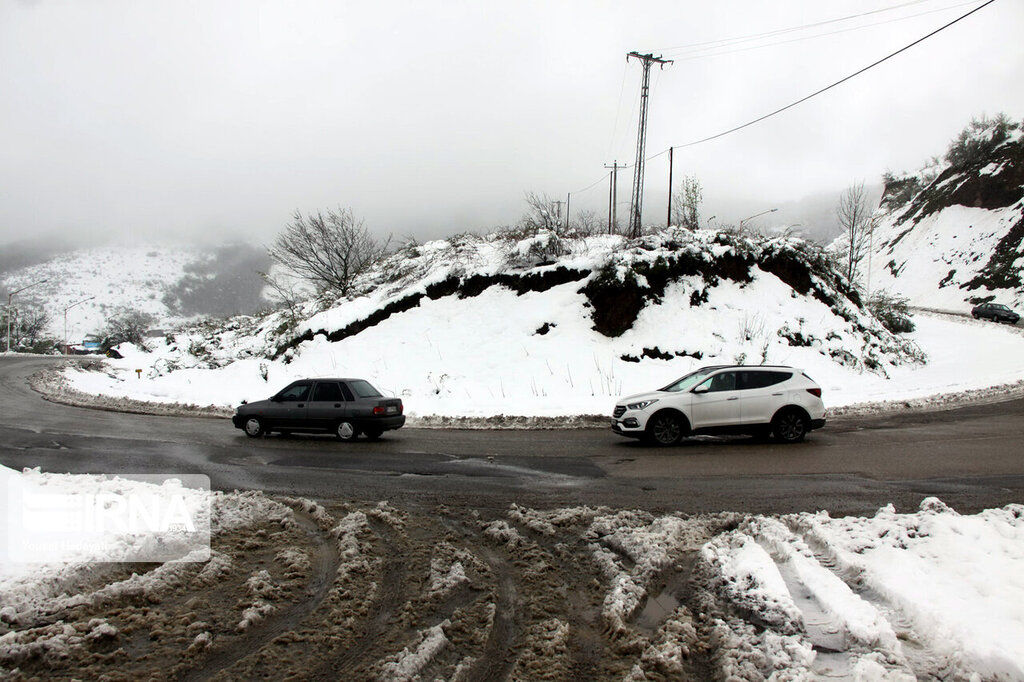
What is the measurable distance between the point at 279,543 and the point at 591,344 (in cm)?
1894

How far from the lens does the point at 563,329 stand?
25.4 m

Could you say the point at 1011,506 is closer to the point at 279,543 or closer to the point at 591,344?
the point at 279,543

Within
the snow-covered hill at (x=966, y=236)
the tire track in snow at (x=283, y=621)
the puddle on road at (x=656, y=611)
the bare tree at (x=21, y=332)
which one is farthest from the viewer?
the bare tree at (x=21, y=332)

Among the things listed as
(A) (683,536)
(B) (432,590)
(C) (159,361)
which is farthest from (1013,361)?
(C) (159,361)

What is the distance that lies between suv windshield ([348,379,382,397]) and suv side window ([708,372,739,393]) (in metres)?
7.47

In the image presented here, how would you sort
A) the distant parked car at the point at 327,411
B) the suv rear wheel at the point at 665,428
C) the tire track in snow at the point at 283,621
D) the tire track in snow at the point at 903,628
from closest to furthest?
the tire track in snow at the point at 903,628, the tire track in snow at the point at 283,621, the suv rear wheel at the point at 665,428, the distant parked car at the point at 327,411

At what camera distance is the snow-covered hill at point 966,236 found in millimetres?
57219

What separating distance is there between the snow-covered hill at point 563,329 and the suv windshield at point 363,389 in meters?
4.79

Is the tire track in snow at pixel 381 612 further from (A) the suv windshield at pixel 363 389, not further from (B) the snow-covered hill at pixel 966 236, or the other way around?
(B) the snow-covered hill at pixel 966 236

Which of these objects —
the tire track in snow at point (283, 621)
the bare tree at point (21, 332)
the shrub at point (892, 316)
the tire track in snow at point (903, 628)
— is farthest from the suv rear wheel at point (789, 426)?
the bare tree at point (21, 332)

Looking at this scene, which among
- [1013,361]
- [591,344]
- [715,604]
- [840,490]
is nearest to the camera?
[715,604]

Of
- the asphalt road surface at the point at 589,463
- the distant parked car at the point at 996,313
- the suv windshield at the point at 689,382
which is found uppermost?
the distant parked car at the point at 996,313

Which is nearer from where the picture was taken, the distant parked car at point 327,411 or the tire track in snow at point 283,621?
the tire track in snow at point 283,621

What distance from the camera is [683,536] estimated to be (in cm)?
652
